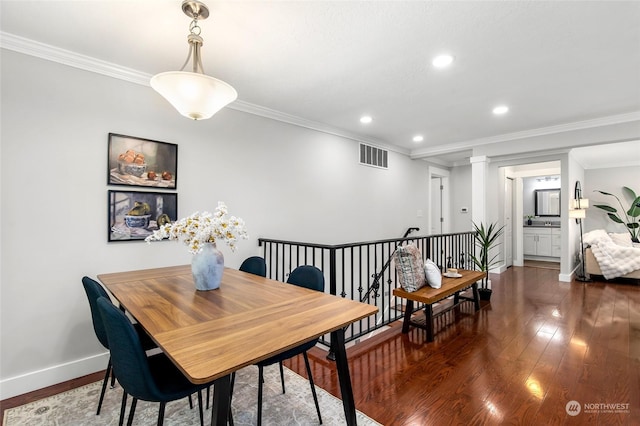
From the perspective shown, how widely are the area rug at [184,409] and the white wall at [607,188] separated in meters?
8.37

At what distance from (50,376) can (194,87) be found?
94.7 inches

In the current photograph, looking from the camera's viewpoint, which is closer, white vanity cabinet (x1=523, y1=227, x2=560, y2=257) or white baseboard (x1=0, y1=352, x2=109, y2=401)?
white baseboard (x1=0, y1=352, x2=109, y2=401)

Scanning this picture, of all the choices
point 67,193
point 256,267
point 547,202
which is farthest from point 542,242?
point 67,193

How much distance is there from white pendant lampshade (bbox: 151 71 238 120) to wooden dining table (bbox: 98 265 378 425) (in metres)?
1.12

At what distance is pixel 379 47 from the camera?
2.25 metres

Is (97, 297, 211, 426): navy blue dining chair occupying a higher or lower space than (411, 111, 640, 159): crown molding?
lower

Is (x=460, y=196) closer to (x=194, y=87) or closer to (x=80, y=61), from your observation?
(x=194, y=87)

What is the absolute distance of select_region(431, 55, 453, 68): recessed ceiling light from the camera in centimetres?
239

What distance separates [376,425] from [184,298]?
1.32 meters

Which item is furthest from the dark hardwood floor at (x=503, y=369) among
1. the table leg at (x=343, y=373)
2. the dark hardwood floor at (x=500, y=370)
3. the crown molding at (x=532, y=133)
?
the crown molding at (x=532, y=133)

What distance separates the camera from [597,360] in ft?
8.02

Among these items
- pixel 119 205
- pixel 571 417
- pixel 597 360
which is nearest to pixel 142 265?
pixel 119 205

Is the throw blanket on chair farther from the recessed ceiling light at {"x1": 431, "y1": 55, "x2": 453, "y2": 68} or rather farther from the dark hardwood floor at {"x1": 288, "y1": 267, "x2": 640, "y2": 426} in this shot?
the recessed ceiling light at {"x1": 431, "y1": 55, "x2": 453, "y2": 68}

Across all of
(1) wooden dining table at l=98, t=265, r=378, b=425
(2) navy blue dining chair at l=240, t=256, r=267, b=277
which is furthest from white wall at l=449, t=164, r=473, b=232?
(1) wooden dining table at l=98, t=265, r=378, b=425
